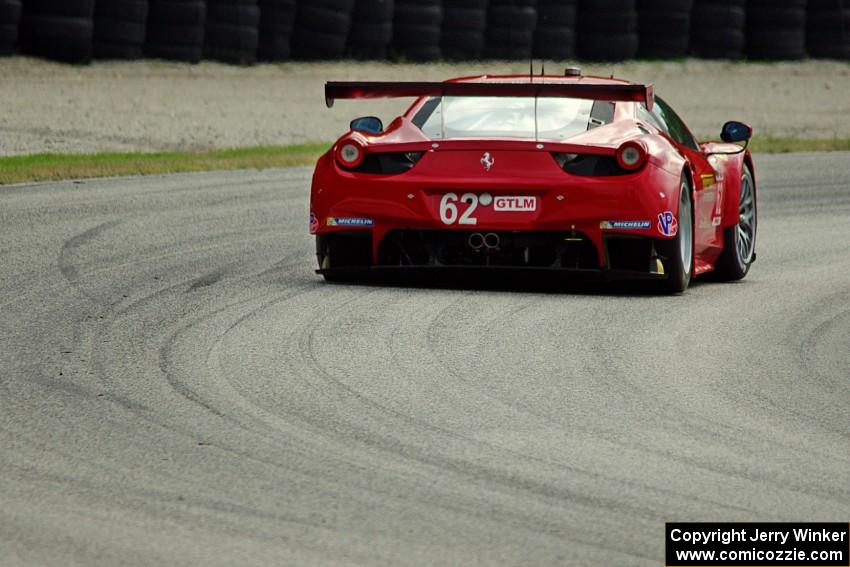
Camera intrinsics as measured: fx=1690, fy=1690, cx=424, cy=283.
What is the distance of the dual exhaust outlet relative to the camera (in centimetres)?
832

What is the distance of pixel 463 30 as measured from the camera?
23.6 m

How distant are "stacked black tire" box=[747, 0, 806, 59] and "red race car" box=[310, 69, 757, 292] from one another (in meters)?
18.5

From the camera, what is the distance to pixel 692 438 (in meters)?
5.36

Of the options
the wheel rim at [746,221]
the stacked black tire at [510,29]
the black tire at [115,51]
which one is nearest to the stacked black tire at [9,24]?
the black tire at [115,51]

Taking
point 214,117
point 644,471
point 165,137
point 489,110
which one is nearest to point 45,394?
point 644,471

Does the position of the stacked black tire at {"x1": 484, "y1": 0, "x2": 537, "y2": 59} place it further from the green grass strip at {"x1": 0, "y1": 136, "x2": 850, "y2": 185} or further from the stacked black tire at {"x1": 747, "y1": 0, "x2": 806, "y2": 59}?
the green grass strip at {"x1": 0, "y1": 136, "x2": 850, "y2": 185}

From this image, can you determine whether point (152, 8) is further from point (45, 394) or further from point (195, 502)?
point (195, 502)

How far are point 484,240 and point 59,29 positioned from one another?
1364cm

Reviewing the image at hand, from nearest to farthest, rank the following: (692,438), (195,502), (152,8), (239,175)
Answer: (195,502), (692,438), (239,175), (152,8)

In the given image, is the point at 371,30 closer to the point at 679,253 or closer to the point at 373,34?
the point at 373,34

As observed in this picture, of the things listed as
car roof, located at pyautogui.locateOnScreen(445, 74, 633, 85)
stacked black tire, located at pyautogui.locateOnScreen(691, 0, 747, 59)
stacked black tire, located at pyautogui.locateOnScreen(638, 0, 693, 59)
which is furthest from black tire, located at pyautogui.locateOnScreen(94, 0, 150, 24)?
car roof, located at pyautogui.locateOnScreen(445, 74, 633, 85)

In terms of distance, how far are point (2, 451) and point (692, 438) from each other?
2132mm

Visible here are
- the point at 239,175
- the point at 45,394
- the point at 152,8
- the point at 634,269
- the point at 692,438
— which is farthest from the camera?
the point at 152,8

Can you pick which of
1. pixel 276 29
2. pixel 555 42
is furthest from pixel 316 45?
pixel 555 42
